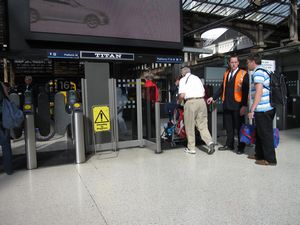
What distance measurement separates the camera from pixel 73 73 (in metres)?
8.17

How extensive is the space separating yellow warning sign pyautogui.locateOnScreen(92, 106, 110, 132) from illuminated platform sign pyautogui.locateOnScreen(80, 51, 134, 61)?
973mm

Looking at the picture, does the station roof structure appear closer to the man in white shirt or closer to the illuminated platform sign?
the illuminated platform sign

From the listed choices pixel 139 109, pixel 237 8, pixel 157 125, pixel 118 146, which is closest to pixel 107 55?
pixel 139 109

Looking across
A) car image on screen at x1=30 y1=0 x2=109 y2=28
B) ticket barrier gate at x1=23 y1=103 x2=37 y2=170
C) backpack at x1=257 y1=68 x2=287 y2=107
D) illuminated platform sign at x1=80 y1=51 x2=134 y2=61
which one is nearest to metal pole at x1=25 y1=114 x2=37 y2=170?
ticket barrier gate at x1=23 y1=103 x2=37 y2=170

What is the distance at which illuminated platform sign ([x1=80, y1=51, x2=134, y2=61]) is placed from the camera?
5191mm

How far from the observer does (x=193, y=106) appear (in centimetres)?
498

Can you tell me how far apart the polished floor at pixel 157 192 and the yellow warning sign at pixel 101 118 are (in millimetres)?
625

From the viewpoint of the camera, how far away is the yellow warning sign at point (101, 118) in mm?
5020

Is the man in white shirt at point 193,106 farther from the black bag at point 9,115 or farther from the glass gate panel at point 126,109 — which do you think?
the black bag at point 9,115

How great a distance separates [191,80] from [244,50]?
20301mm

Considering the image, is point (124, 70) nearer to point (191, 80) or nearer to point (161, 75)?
point (191, 80)

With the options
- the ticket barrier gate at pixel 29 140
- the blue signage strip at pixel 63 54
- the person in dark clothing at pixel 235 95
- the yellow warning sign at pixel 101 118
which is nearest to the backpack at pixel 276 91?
the person in dark clothing at pixel 235 95

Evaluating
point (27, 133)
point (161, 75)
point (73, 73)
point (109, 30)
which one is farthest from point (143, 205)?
point (161, 75)

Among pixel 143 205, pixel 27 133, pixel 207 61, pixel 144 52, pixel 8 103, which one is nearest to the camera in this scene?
pixel 143 205
